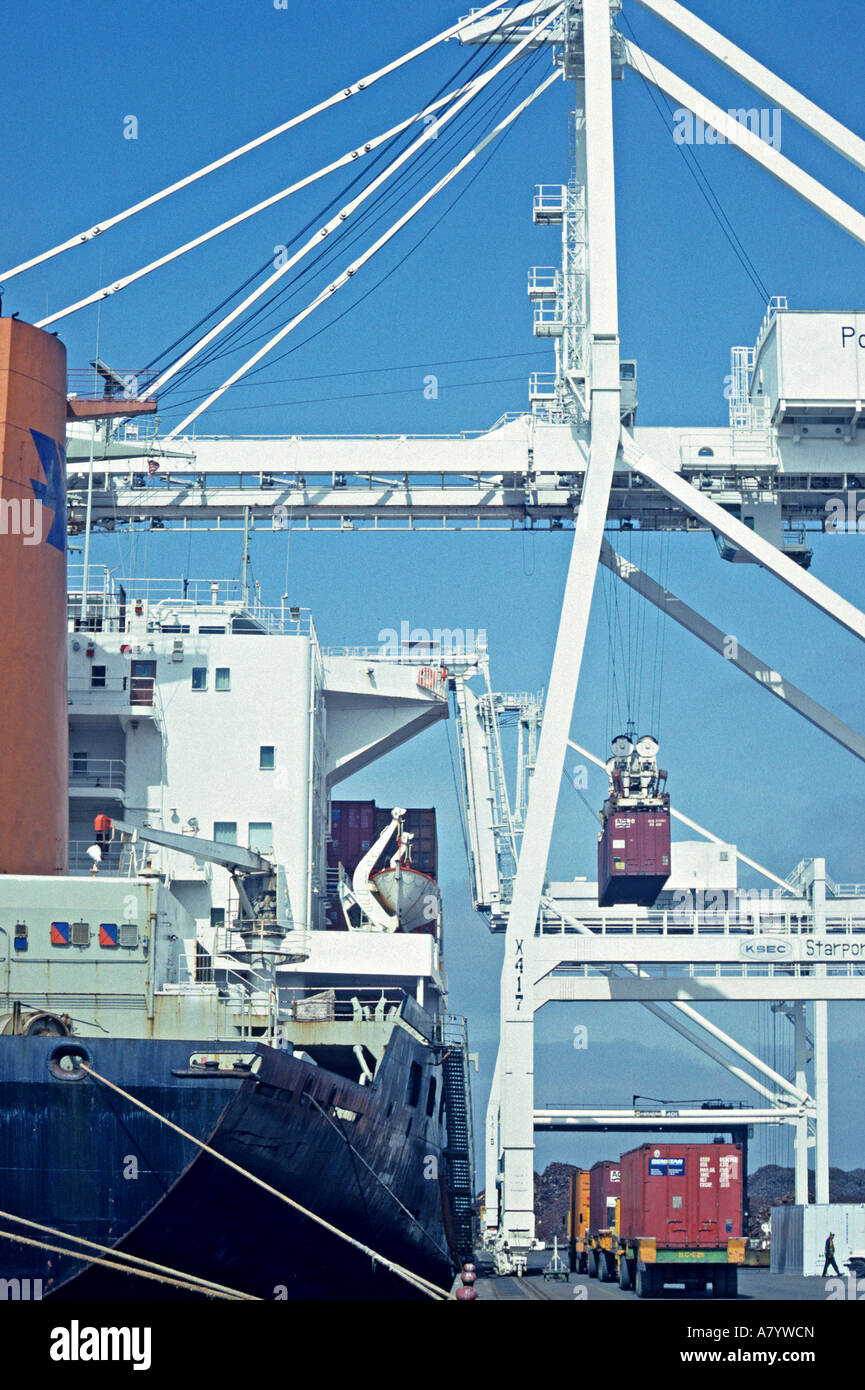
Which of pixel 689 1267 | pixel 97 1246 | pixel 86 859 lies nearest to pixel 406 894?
pixel 86 859

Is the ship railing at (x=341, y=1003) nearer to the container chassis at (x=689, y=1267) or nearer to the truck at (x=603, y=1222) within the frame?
the container chassis at (x=689, y=1267)

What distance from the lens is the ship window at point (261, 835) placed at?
93.7 feet

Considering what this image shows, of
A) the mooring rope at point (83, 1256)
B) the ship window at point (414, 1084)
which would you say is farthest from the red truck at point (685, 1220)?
the mooring rope at point (83, 1256)

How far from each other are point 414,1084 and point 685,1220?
581 cm

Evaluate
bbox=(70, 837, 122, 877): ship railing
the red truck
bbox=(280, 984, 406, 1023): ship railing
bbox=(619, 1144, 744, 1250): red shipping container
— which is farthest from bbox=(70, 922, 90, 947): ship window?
bbox=(619, 1144, 744, 1250): red shipping container

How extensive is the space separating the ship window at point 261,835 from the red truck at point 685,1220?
818cm

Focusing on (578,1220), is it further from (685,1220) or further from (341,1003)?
(341,1003)

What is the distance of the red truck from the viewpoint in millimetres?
27438

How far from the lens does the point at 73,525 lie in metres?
31.4

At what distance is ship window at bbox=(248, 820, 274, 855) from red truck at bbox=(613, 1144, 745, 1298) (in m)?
8.18

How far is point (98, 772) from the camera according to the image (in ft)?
95.1

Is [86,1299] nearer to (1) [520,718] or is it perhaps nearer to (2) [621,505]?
(2) [621,505]

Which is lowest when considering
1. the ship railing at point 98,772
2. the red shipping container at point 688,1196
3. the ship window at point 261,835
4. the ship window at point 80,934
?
the red shipping container at point 688,1196

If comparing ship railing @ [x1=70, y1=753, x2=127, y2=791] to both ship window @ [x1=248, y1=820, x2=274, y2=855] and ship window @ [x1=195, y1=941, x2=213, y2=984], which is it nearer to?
ship window @ [x1=248, y1=820, x2=274, y2=855]
